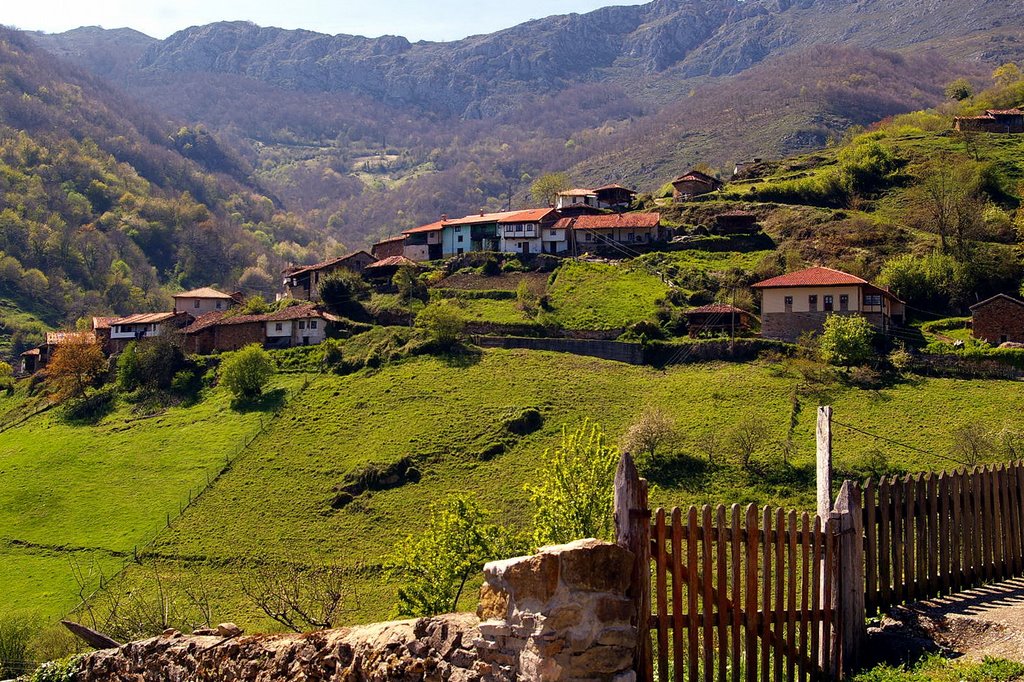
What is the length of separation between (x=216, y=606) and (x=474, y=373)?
3114 centimetres

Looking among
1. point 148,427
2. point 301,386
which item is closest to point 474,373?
point 301,386

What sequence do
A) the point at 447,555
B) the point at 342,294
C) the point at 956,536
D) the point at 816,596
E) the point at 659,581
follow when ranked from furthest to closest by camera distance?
the point at 342,294 → the point at 447,555 → the point at 956,536 → the point at 816,596 → the point at 659,581

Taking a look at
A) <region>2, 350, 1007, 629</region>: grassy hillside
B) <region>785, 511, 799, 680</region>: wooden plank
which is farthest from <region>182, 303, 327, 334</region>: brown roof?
<region>785, 511, 799, 680</region>: wooden plank

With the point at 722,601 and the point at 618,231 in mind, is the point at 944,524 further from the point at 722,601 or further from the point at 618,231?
the point at 618,231

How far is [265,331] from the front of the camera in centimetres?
8788

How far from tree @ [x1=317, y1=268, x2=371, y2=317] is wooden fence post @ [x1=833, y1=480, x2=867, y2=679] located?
79.7 metres

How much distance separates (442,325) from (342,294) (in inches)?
712

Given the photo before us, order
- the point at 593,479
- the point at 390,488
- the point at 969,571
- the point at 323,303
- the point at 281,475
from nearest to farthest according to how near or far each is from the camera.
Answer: the point at 969,571 < the point at 593,479 < the point at 390,488 < the point at 281,475 < the point at 323,303

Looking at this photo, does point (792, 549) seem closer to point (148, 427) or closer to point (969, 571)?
point (969, 571)

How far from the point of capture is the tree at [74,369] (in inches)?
3300

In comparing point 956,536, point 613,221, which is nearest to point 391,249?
point 613,221

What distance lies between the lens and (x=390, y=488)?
5709cm

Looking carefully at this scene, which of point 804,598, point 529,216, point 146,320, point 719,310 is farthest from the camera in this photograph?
point 529,216

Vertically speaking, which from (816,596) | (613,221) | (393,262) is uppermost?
(613,221)
